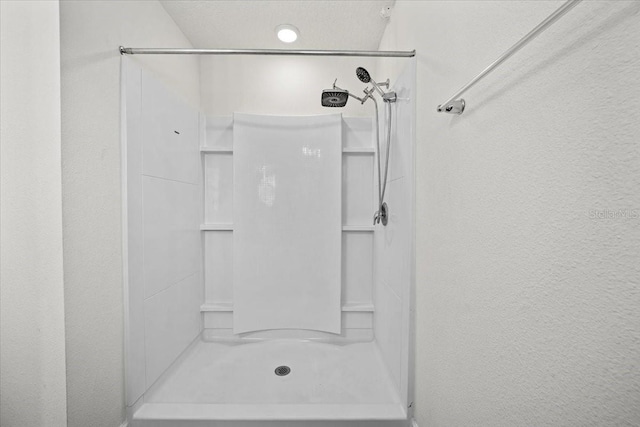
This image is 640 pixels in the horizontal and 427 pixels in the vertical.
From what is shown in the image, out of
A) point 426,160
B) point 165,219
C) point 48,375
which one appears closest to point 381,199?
point 426,160

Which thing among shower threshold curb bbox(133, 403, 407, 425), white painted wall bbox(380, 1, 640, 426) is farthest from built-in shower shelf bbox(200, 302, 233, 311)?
white painted wall bbox(380, 1, 640, 426)

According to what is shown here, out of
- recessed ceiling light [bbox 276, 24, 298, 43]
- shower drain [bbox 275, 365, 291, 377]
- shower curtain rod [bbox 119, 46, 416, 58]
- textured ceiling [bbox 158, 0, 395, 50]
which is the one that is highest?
textured ceiling [bbox 158, 0, 395, 50]

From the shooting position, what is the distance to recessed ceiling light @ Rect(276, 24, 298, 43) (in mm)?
1760

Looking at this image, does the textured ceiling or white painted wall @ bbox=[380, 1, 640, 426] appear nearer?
white painted wall @ bbox=[380, 1, 640, 426]

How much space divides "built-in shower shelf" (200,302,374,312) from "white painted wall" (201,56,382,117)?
4.66 ft

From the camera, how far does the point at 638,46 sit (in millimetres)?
362

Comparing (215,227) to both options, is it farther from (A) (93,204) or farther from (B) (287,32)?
(B) (287,32)

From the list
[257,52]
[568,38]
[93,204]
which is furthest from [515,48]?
[93,204]

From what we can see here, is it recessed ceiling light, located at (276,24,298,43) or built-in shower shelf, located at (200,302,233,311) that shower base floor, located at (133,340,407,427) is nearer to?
built-in shower shelf, located at (200,302,233,311)

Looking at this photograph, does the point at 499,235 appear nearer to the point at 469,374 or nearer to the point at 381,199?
the point at 469,374

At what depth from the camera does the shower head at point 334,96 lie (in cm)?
142

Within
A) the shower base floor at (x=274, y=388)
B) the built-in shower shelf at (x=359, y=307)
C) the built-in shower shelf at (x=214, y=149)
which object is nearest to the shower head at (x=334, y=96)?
the built-in shower shelf at (x=214, y=149)

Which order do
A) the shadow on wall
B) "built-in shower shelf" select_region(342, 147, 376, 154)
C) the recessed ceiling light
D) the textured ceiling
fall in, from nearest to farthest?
the shadow on wall
the textured ceiling
the recessed ceiling light
"built-in shower shelf" select_region(342, 147, 376, 154)

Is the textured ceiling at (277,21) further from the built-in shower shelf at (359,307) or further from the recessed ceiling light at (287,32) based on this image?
the built-in shower shelf at (359,307)
